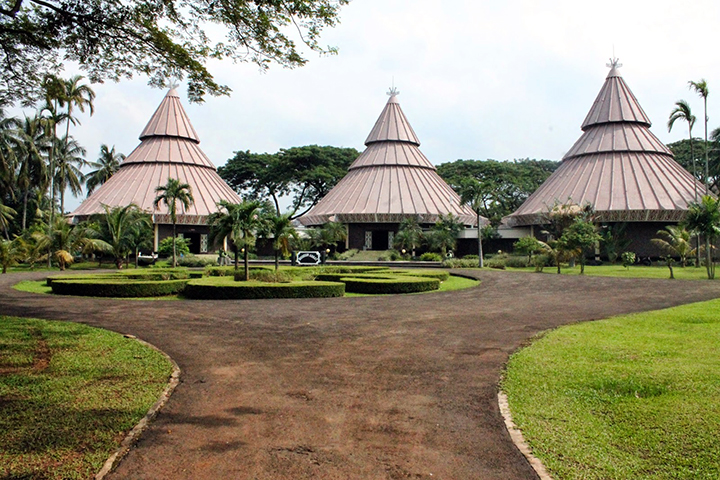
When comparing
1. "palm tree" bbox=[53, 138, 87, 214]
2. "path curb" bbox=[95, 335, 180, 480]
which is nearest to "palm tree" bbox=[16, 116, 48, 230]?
"palm tree" bbox=[53, 138, 87, 214]

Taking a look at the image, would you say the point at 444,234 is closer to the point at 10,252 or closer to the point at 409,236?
the point at 409,236

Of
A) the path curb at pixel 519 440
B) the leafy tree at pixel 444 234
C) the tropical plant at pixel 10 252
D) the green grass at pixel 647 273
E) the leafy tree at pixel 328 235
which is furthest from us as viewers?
the leafy tree at pixel 328 235

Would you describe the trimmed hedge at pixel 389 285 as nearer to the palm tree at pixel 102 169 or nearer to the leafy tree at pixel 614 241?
the leafy tree at pixel 614 241

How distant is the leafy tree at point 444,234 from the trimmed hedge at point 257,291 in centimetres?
Result: 2384

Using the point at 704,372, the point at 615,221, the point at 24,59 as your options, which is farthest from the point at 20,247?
the point at 615,221

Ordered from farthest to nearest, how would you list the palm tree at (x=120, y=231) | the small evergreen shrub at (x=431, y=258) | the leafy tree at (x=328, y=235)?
the leafy tree at (x=328, y=235) → the small evergreen shrub at (x=431, y=258) → the palm tree at (x=120, y=231)

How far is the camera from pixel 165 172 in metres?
48.6

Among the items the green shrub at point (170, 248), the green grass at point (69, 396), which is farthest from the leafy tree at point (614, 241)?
the green grass at point (69, 396)

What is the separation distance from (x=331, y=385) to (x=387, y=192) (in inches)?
1656

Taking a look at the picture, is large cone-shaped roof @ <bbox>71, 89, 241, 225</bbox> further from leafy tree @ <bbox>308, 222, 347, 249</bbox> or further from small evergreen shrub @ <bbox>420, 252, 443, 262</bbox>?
small evergreen shrub @ <bbox>420, 252, 443, 262</bbox>

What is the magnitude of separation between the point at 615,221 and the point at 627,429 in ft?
124

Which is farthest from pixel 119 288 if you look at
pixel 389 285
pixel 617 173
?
pixel 617 173

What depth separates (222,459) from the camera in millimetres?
4262

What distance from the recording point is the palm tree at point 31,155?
43.5 m
